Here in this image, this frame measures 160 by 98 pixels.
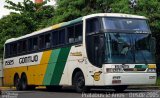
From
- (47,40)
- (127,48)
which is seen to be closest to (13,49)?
(47,40)

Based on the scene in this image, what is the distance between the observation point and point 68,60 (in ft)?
66.8

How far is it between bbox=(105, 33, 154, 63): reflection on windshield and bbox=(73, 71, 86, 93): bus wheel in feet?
6.60

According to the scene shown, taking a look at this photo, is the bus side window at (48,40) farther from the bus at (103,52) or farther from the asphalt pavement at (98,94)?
the asphalt pavement at (98,94)

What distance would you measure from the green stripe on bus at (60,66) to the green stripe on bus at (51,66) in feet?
0.82

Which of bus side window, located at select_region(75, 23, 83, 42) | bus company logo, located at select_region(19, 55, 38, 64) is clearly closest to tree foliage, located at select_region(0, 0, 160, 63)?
bus company logo, located at select_region(19, 55, 38, 64)

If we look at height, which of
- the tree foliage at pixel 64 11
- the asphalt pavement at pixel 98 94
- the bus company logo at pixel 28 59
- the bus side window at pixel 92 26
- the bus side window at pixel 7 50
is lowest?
the asphalt pavement at pixel 98 94

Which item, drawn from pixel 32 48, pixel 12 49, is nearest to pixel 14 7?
pixel 12 49

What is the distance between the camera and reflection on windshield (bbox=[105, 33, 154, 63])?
17.7 meters

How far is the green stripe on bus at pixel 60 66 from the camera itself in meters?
20.6

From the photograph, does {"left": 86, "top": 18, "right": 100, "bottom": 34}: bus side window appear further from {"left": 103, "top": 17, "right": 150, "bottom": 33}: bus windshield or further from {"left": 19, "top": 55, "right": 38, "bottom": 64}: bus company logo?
{"left": 19, "top": 55, "right": 38, "bottom": 64}: bus company logo

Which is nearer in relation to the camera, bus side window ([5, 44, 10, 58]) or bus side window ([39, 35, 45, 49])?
bus side window ([39, 35, 45, 49])

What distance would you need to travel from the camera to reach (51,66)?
73.0ft

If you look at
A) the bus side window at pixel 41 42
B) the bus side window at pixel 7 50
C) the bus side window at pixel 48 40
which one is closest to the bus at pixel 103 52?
the bus side window at pixel 48 40

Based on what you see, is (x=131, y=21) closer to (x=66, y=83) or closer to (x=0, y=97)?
(x=66, y=83)
